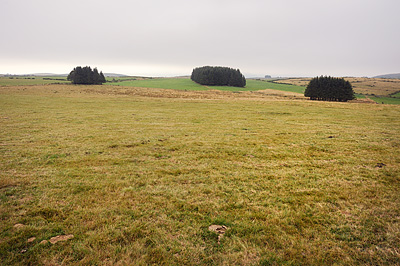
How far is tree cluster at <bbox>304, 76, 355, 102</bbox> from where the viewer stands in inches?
2483

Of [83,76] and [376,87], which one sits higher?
[83,76]

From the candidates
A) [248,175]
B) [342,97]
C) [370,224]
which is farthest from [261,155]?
[342,97]

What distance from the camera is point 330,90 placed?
6588cm

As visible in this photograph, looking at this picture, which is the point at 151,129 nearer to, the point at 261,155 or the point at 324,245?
the point at 261,155

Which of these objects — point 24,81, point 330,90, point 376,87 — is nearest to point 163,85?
point 24,81

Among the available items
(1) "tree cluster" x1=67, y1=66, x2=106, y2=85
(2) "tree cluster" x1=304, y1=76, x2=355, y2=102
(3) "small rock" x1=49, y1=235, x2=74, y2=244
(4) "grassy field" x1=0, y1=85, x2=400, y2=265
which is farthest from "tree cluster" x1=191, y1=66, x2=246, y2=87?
(3) "small rock" x1=49, y1=235, x2=74, y2=244

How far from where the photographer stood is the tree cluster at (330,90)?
63062 mm

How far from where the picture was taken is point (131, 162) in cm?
858

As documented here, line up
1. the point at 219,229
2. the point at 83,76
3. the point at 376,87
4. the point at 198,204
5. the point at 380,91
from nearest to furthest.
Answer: the point at 219,229 < the point at 198,204 < the point at 380,91 < the point at 83,76 < the point at 376,87

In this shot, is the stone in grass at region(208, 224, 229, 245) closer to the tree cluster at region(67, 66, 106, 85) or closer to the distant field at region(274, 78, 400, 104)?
the distant field at region(274, 78, 400, 104)

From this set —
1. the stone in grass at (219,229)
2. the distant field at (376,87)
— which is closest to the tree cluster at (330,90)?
the distant field at (376,87)

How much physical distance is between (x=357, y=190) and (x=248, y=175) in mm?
3475

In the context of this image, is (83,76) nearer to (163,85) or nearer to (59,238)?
(163,85)

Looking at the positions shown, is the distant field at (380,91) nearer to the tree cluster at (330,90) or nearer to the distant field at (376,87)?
the distant field at (376,87)
